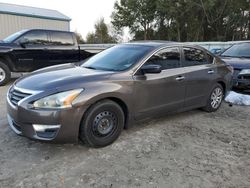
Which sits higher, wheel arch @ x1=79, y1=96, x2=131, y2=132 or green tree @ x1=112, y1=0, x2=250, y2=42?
green tree @ x1=112, y1=0, x2=250, y2=42

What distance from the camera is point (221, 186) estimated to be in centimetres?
309

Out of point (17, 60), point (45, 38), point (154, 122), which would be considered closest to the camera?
point (154, 122)

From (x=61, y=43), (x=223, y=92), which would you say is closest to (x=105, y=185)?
(x=223, y=92)

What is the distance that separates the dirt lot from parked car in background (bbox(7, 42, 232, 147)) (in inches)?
11.8

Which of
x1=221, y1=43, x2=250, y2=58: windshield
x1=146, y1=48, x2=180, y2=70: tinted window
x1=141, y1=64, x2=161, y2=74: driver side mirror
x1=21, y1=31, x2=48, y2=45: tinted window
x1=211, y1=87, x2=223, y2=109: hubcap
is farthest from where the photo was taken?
x1=21, y1=31, x2=48, y2=45: tinted window

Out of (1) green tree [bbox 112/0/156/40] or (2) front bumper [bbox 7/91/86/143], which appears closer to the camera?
(2) front bumper [bbox 7/91/86/143]

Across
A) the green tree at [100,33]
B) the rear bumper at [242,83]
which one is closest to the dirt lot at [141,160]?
the rear bumper at [242,83]

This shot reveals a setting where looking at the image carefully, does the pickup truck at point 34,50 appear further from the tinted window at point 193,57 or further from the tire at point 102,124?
the tire at point 102,124

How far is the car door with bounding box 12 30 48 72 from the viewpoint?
8.56 m

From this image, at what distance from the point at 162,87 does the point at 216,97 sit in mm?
1935

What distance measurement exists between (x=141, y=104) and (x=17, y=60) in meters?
5.69

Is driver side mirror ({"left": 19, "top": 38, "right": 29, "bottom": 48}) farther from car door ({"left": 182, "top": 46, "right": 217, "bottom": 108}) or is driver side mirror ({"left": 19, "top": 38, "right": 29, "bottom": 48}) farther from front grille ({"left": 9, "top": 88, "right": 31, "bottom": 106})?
car door ({"left": 182, "top": 46, "right": 217, "bottom": 108})

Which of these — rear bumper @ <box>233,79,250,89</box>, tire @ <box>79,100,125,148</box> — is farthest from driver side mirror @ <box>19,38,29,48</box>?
rear bumper @ <box>233,79,250,89</box>

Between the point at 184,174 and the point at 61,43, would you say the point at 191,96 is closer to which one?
the point at 184,174
